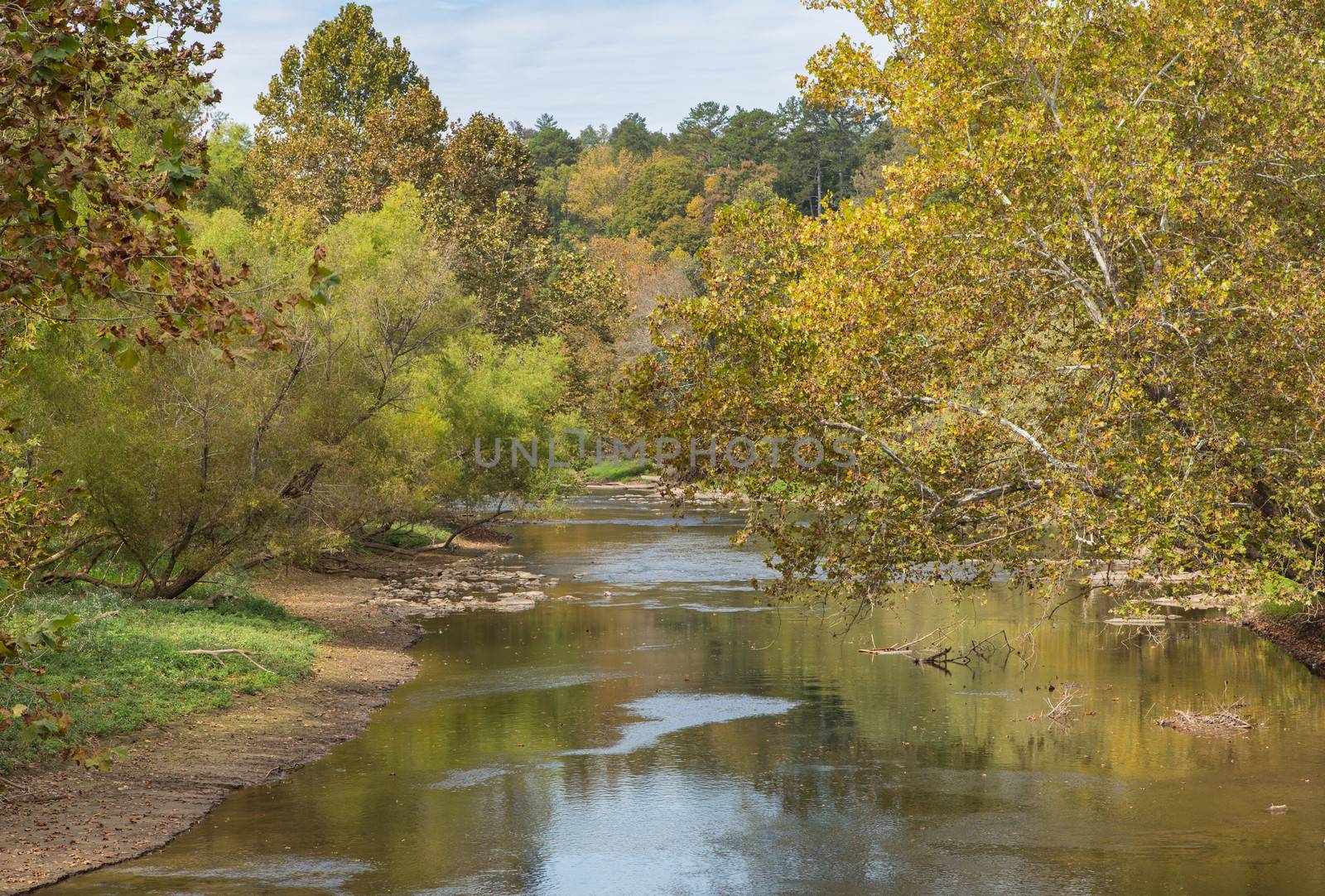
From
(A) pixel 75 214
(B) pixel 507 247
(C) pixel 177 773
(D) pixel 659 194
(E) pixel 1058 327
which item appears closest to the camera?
(A) pixel 75 214

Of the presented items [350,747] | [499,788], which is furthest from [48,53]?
[350,747]

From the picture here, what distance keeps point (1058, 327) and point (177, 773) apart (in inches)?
529

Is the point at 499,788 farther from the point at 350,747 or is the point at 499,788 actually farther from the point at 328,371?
the point at 328,371

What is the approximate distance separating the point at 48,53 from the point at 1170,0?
16.9m

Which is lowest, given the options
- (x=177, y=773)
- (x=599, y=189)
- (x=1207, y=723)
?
(x=1207, y=723)

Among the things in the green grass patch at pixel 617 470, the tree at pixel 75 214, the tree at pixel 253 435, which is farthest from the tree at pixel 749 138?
the tree at pixel 75 214

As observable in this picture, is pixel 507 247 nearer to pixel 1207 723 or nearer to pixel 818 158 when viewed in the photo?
pixel 1207 723

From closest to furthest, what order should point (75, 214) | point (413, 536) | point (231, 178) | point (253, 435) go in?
point (75, 214), point (253, 435), point (413, 536), point (231, 178)

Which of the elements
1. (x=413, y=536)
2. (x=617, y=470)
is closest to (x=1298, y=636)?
(x=413, y=536)

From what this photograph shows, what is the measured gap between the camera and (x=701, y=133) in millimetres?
126188

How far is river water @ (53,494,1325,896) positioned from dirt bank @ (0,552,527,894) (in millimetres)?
374

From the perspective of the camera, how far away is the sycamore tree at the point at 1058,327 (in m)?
16.3

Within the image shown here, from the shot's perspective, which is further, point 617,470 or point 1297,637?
point 617,470

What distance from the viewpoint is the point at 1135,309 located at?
53.6ft
